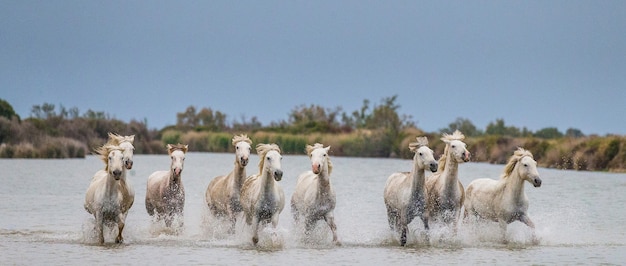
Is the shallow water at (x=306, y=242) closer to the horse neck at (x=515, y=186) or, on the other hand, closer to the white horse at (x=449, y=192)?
the white horse at (x=449, y=192)

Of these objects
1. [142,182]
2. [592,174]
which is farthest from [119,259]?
[592,174]

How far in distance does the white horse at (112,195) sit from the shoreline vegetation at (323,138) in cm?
2882

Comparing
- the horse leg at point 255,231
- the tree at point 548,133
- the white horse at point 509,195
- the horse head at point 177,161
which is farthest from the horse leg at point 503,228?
the tree at point 548,133

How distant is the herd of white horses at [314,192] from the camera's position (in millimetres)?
14094

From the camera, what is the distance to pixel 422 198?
14438 millimetres

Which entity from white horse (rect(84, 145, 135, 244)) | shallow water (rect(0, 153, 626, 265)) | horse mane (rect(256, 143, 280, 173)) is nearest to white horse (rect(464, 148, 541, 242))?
shallow water (rect(0, 153, 626, 265))

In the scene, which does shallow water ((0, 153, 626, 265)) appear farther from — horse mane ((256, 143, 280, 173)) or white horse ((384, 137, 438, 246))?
horse mane ((256, 143, 280, 173))

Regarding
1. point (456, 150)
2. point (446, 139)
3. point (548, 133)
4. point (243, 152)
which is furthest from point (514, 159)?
point (548, 133)

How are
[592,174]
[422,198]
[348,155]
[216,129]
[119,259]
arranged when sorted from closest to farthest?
[119,259], [422,198], [592,174], [348,155], [216,129]

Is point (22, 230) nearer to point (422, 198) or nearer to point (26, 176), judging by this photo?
point (422, 198)

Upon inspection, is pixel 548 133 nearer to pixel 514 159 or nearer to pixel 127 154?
pixel 514 159

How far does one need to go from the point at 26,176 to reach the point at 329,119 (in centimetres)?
4667

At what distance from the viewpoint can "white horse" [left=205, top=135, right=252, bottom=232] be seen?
14664 millimetres

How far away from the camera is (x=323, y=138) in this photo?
59.2 m
